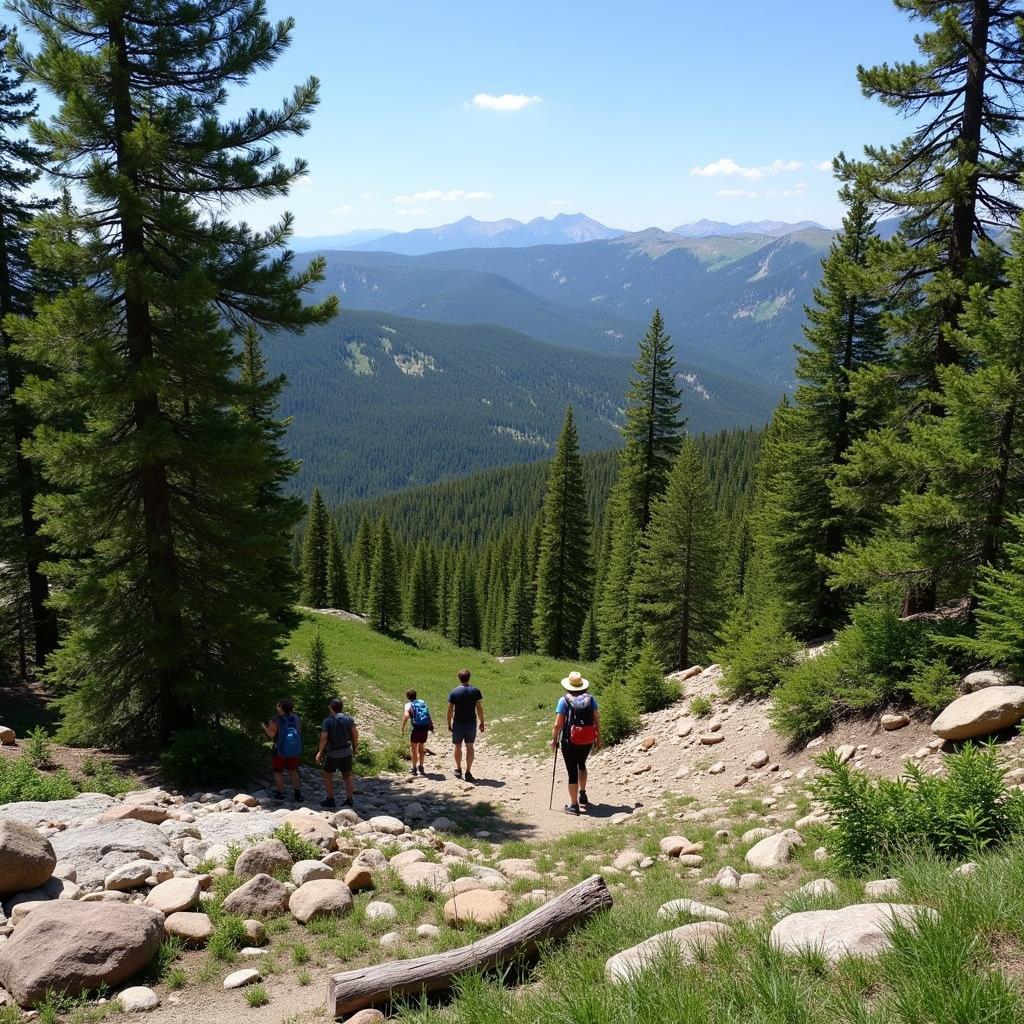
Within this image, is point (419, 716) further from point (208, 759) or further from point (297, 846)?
point (297, 846)

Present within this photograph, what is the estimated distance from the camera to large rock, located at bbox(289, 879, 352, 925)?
21.0 feet

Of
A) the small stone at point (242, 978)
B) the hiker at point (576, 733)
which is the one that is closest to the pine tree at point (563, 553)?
the hiker at point (576, 733)

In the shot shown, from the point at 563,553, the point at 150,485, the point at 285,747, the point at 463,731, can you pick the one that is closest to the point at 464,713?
the point at 463,731

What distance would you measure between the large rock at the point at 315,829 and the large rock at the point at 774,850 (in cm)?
487

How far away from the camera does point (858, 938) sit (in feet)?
13.7

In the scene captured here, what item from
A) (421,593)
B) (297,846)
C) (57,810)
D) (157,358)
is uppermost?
(157,358)

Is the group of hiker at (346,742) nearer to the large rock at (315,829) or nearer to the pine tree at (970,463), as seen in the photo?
the large rock at (315,829)

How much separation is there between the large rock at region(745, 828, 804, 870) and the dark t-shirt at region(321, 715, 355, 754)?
6665 mm

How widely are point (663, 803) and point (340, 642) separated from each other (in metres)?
29.2

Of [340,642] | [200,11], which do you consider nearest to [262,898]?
[200,11]

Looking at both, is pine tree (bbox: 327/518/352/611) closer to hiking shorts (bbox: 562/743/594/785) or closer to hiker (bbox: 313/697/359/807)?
hiker (bbox: 313/697/359/807)

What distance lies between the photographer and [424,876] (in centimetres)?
727

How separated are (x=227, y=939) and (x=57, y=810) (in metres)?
3.90

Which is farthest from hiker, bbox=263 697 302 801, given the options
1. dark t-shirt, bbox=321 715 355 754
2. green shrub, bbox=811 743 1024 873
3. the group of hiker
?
green shrub, bbox=811 743 1024 873
